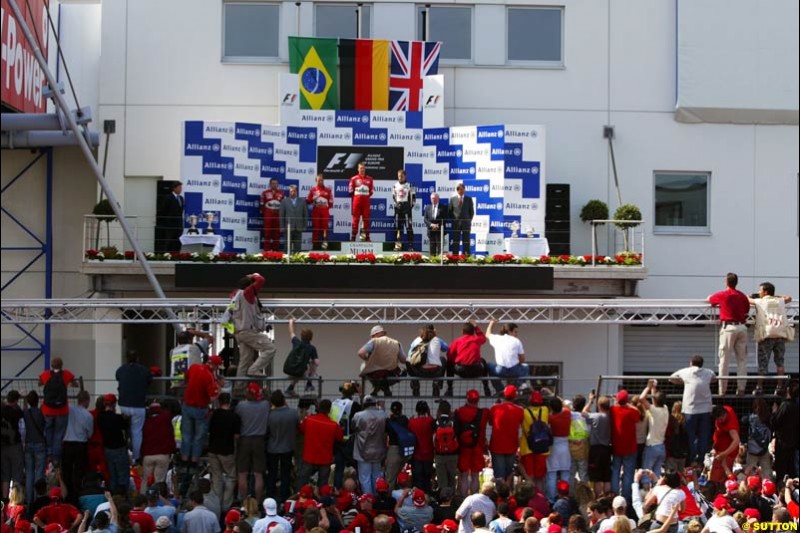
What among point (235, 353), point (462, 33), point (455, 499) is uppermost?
point (462, 33)

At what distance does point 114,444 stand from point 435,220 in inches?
388

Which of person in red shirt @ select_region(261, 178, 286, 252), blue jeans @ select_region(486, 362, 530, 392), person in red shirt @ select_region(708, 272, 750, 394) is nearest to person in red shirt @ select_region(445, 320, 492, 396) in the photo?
blue jeans @ select_region(486, 362, 530, 392)

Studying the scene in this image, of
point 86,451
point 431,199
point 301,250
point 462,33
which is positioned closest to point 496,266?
point 431,199

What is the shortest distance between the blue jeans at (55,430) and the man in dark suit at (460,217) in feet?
32.8

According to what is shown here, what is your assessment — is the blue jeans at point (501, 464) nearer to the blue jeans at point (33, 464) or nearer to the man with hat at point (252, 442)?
the man with hat at point (252, 442)

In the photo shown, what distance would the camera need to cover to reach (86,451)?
16.9 meters

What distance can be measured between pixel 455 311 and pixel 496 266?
263 cm

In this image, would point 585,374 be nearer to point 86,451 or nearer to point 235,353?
point 235,353

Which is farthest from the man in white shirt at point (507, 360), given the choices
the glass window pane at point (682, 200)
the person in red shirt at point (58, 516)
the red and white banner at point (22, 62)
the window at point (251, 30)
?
the window at point (251, 30)

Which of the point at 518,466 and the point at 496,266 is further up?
the point at 496,266

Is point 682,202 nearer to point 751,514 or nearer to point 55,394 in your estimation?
point 751,514

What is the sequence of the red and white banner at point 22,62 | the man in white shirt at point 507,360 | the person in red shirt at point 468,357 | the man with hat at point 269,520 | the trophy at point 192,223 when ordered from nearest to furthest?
the man with hat at point 269,520 → the person in red shirt at point 468,357 → the man in white shirt at point 507,360 → the red and white banner at point 22,62 → the trophy at point 192,223

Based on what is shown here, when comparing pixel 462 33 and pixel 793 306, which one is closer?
pixel 793 306

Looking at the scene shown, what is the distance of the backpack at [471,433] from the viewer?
16875mm
